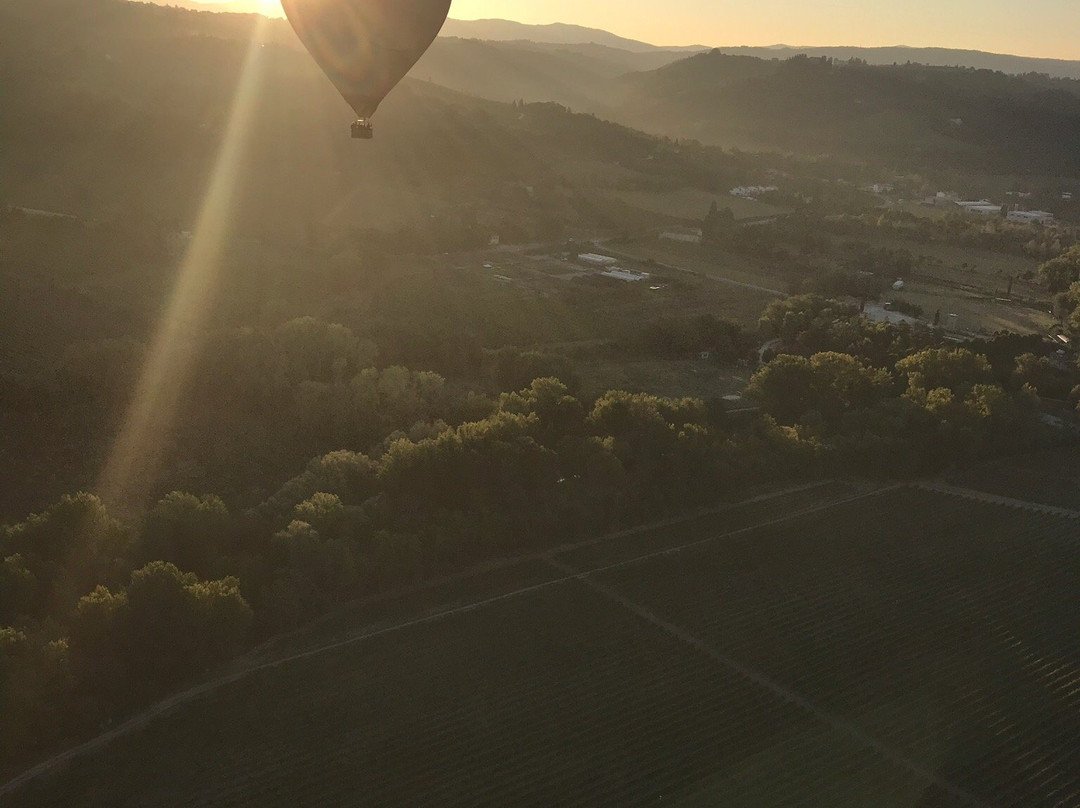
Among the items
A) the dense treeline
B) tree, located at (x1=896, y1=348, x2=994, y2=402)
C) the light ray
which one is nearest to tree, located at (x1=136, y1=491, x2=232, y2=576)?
the dense treeline

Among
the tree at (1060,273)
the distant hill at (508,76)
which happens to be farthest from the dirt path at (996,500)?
the distant hill at (508,76)

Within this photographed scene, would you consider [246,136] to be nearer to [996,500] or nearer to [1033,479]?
[1033,479]

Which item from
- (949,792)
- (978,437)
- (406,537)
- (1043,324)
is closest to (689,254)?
(1043,324)

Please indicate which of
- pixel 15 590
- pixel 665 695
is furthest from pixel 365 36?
pixel 665 695

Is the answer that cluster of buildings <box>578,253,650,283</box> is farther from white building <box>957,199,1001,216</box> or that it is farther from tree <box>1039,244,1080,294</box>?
white building <box>957,199,1001,216</box>

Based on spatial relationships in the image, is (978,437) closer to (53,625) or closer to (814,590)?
(814,590)

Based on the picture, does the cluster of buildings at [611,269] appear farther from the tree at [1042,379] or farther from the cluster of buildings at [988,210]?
the cluster of buildings at [988,210]
